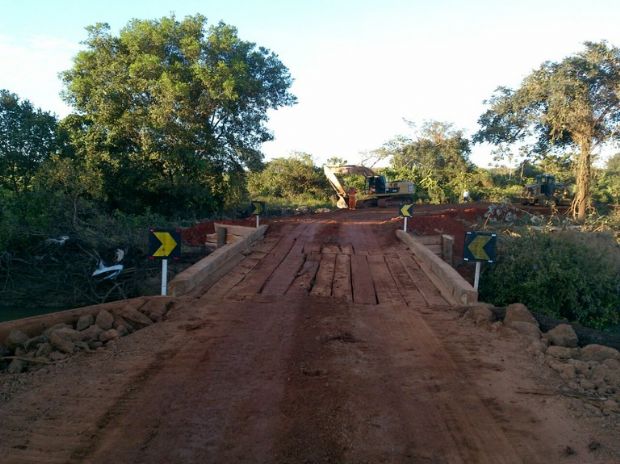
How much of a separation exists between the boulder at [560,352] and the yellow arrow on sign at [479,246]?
2.78 m

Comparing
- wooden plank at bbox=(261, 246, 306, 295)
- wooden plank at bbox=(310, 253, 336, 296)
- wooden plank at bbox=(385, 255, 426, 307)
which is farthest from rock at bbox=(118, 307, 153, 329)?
wooden plank at bbox=(385, 255, 426, 307)

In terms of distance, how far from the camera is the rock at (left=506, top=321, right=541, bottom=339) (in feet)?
18.9

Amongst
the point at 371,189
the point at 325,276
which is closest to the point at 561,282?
the point at 325,276

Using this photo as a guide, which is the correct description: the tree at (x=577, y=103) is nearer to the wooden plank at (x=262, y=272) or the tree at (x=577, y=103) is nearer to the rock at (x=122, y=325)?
the wooden plank at (x=262, y=272)

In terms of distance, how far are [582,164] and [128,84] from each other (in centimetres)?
2229

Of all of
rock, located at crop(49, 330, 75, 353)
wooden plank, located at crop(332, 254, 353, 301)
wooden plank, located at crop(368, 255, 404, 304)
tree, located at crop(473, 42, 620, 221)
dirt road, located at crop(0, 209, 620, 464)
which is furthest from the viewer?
tree, located at crop(473, 42, 620, 221)

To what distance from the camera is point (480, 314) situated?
6.30 meters

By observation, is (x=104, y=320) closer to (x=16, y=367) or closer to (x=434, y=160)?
(x=16, y=367)

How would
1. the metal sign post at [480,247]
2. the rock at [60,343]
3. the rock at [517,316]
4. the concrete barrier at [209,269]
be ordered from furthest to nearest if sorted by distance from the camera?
the metal sign post at [480,247] < the concrete barrier at [209,269] < the rock at [517,316] < the rock at [60,343]

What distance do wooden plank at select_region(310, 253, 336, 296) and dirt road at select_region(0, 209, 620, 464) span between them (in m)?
0.95

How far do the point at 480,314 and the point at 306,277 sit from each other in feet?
10.8

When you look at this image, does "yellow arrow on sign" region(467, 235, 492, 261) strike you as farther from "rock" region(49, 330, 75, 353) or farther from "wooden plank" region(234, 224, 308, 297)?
"rock" region(49, 330, 75, 353)

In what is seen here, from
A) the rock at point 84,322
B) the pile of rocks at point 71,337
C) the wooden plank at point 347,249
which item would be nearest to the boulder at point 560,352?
the pile of rocks at point 71,337

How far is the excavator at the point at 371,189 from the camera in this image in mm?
31484
